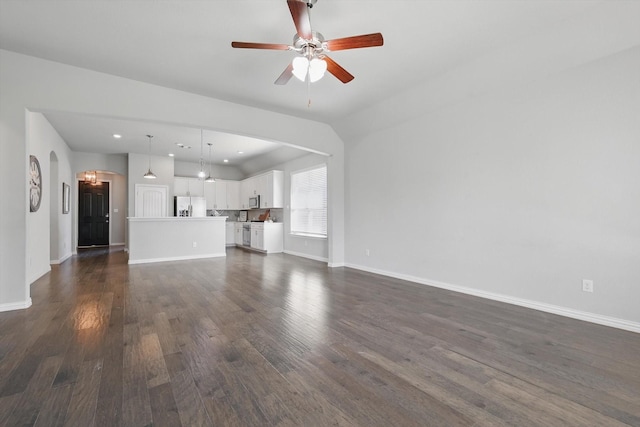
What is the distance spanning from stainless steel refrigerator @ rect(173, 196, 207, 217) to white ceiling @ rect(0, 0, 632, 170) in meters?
5.88

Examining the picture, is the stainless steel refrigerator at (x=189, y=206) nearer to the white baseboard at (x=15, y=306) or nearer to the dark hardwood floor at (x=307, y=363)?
the dark hardwood floor at (x=307, y=363)

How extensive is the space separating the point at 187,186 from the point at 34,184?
5.17m

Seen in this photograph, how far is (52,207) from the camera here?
21.3 ft

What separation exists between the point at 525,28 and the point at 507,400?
130 inches

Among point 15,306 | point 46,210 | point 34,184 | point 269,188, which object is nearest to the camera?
point 15,306

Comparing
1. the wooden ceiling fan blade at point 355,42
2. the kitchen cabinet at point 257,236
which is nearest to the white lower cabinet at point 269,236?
the kitchen cabinet at point 257,236

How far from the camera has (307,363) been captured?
214cm

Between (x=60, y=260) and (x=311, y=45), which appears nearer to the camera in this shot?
(x=311, y=45)

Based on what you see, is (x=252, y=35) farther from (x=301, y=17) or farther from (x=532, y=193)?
(x=532, y=193)

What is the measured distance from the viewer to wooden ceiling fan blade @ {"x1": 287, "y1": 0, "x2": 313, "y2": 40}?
6.66 feet

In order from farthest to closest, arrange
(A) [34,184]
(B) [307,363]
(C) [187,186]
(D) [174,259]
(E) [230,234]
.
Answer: (E) [230,234] → (C) [187,186] → (D) [174,259] → (A) [34,184] → (B) [307,363]

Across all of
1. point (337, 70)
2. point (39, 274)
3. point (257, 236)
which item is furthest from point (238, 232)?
point (337, 70)

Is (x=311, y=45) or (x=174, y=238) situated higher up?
(x=311, y=45)

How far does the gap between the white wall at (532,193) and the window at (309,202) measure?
2.30 metres
